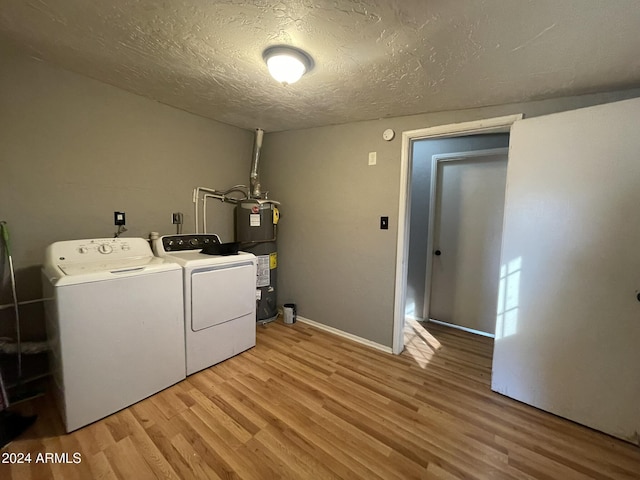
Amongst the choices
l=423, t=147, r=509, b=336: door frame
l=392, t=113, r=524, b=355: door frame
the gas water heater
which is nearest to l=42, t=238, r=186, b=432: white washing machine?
the gas water heater

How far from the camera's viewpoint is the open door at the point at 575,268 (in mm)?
1435

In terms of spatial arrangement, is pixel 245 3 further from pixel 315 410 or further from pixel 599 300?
pixel 599 300

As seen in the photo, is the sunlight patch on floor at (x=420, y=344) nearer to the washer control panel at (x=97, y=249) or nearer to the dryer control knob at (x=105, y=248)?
the washer control panel at (x=97, y=249)

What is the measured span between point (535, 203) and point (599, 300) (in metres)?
0.68

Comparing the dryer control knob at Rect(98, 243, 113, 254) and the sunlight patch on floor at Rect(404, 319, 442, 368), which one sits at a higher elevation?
the dryer control knob at Rect(98, 243, 113, 254)

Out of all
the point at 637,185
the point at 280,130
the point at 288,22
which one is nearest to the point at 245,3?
the point at 288,22

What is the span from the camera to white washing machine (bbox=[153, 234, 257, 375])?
1926 millimetres

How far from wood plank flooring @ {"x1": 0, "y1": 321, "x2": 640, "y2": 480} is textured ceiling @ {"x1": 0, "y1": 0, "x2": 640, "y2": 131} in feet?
7.12

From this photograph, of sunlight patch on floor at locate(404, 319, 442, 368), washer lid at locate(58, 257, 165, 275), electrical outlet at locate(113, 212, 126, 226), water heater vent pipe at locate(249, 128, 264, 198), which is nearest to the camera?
washer lid at locate(58, 257, 165, 275)

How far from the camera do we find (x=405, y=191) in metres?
2.26

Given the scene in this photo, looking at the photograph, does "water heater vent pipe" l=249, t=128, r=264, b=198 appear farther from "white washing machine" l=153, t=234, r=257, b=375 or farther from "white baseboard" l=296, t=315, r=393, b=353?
"white baseboard" l=296, t=315, r=393, b=353

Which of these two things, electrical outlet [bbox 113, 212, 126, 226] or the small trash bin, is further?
the small trash bin

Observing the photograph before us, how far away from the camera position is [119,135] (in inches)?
80.9

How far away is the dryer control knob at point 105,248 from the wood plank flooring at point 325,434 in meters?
1.03
